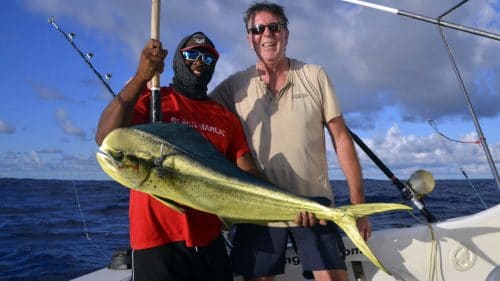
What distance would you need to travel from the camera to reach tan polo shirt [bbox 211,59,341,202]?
337cm

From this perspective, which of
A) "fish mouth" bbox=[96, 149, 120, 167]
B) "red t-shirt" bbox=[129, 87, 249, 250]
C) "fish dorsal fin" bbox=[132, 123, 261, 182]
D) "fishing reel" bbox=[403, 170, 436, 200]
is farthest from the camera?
"fishing reel" bbox=[403, 170, 436, 200]

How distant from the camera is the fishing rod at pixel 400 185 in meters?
4.00

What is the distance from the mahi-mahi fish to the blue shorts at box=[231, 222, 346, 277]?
78 cm

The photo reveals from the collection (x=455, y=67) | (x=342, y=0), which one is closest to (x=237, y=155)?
(x=342, y=0)

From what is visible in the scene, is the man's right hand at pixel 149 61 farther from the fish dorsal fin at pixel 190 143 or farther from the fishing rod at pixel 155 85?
the fish dorsal fin at pixel 190 143

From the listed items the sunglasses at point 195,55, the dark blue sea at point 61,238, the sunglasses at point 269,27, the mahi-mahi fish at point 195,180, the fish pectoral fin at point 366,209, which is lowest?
the dark blue sea at point 61,238

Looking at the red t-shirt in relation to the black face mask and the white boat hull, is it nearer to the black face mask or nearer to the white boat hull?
the black face mask

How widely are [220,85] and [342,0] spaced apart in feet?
4.23

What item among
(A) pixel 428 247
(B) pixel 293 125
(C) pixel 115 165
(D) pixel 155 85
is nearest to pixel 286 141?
(B) pixel 293 125

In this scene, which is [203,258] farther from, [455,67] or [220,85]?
[455,67]

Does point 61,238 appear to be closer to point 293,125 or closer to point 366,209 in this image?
point 293,125

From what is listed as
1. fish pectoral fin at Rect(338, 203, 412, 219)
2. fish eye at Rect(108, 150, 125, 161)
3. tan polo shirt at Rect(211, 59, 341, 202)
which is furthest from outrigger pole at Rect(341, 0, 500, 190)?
fish eye at Rect(108, 150, 125, 161)

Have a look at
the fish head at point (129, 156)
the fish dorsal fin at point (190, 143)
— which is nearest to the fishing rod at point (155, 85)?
the fish dorsal fin at point (190, 143)

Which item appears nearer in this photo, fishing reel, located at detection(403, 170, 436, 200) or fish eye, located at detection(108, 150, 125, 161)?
fish eye, located at detection(108, 150, 125, 161)
